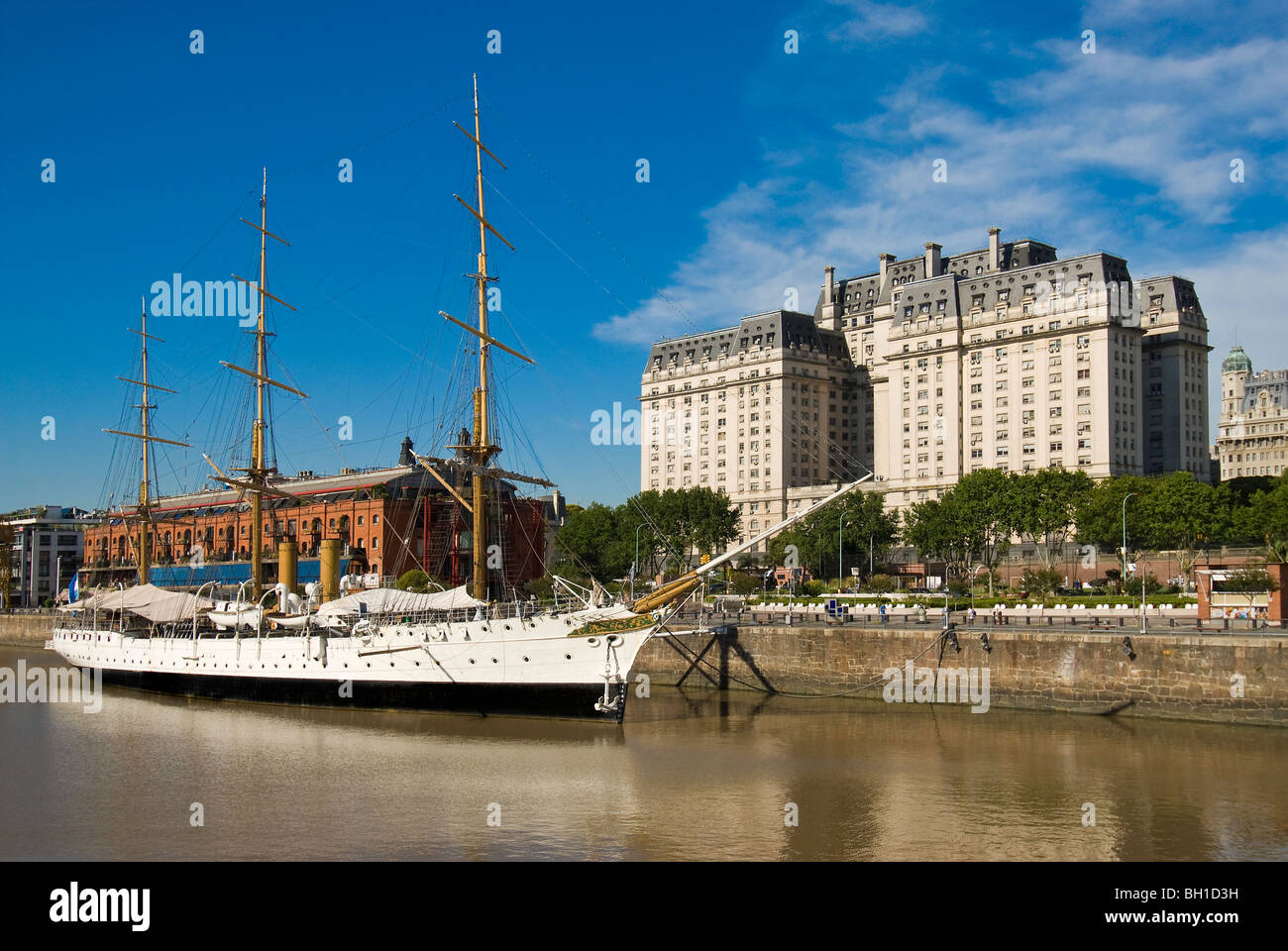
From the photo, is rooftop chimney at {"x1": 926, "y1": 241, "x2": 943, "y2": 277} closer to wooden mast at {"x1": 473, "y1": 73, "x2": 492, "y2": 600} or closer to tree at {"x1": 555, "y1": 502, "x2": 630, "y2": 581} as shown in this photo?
tree at {"x1": 555, "y1": 502, "x2": 630, "y2": 581}

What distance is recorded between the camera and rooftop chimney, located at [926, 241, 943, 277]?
159750 millimetres

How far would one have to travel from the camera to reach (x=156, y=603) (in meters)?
71.3

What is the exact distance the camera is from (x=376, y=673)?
55125mm

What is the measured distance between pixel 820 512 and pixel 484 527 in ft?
248

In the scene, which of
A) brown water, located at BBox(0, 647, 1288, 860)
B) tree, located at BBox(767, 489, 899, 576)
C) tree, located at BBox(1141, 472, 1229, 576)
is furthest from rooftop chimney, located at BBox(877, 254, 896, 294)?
brown water, located at BBox(0, 647, 1288, 860)

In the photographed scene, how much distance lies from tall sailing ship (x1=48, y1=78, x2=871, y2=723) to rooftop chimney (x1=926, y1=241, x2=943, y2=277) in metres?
106

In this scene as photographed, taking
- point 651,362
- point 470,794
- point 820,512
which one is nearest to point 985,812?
point 470,794

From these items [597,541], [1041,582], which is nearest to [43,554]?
[597,541]

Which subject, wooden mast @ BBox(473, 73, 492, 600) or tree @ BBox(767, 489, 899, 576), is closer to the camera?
wooden mast @ BBox(473, 73, 492, 600)

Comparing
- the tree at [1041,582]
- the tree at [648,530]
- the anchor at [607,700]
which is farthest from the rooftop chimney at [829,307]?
the anchor at [607,700]

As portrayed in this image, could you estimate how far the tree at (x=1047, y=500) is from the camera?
107438 millimetres

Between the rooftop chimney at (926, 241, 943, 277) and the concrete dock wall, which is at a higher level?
the rooftop chimney at (926, 241, 943, 277)

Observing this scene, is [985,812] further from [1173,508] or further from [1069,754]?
[1173,508]
